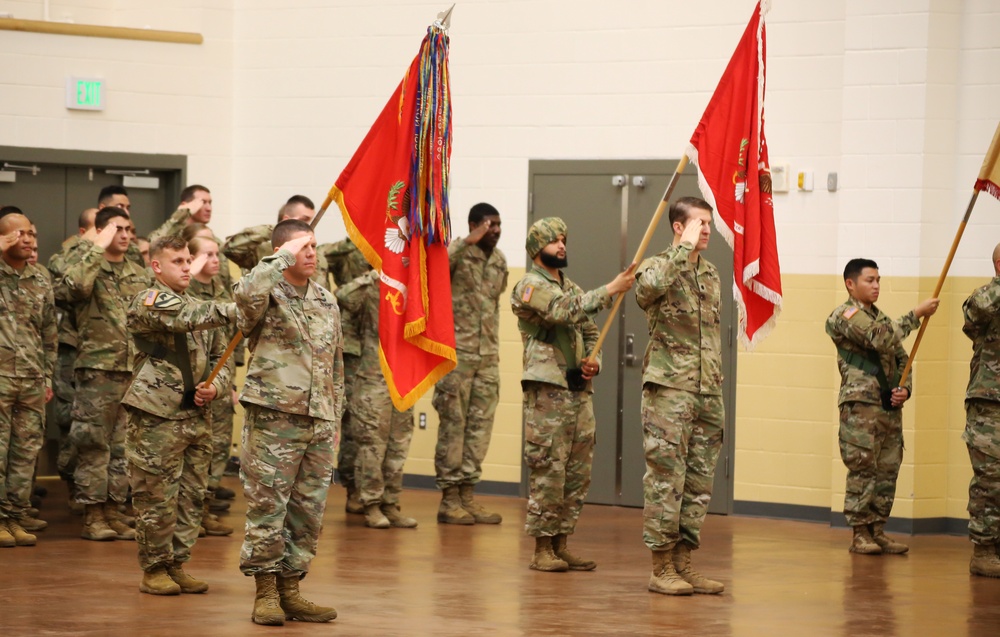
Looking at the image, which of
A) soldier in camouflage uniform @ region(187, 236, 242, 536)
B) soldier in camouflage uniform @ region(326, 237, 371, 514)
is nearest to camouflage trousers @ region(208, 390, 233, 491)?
soldier in camouflage uniform @ region(187, 236, 242, 536)

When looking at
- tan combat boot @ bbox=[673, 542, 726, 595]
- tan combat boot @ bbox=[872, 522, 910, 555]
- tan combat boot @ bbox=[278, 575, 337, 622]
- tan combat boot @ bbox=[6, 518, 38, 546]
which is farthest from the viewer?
tan combat boot @ bbox=[872, 522, 910, 555]

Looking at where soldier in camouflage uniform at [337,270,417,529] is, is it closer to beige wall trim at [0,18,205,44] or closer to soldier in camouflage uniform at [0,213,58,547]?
soldier in camouflage uniform at [0,213,58,547]

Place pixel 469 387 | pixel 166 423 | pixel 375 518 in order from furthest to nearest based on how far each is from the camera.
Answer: pixel 469 387 → pixel 375 518 → pixel 166 423

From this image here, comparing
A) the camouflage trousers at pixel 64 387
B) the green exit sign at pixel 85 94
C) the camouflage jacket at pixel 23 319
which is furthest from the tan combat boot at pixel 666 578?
the green exit sign at pixel 85 94

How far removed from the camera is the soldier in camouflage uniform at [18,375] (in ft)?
25.9

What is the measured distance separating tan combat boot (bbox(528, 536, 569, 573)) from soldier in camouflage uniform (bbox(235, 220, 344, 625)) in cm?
178

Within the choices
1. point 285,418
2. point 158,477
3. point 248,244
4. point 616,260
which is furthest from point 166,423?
point 616,260

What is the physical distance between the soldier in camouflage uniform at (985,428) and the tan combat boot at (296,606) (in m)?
3.96

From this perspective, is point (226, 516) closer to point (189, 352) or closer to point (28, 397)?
point (28, 397)

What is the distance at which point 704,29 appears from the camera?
10.1 metres

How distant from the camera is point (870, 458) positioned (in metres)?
8.49

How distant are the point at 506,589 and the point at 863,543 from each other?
2.74m

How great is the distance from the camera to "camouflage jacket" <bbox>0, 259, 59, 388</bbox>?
792 cm

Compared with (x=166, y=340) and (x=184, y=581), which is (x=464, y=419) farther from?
(x=166, y=340)
